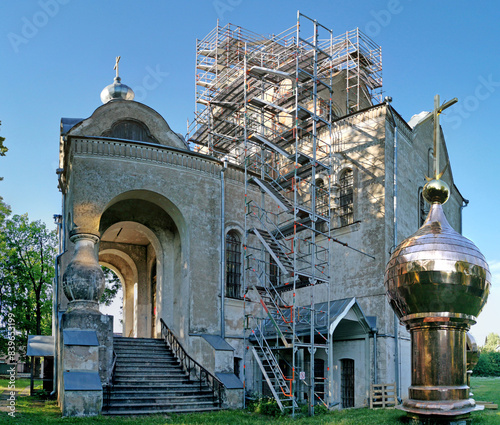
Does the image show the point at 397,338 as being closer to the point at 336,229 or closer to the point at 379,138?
the point at 336,229

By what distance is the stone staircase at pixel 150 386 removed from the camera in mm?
15510

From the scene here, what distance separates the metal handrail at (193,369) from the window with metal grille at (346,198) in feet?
24.2

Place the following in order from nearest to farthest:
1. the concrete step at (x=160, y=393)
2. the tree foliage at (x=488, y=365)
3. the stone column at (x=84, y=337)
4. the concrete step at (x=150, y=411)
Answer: the stone column at (x=84, y=337) < the concrete step at (x=150, y=411) < the concrete step at (x=160, y=393) < the tree foliage at (x=488, y=365)

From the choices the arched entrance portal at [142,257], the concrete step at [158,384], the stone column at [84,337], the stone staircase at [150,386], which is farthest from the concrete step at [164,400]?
the arched entrance portal at [142,257]

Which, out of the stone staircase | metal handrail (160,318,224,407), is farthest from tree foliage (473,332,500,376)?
the stone staircase

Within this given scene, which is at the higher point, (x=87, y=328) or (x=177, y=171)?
(x=177, y=171)

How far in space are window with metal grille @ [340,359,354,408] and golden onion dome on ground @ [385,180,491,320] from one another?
993 cm

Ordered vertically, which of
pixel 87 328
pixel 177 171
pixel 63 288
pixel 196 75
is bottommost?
pixel 87 328

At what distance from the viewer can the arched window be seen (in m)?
21.1

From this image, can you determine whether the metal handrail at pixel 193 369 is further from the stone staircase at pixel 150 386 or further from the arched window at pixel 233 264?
the arched window at pixel 233 264

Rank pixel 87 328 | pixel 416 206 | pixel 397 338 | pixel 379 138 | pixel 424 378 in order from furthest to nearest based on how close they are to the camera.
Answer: pixel 416 206, pixel 379 138, pixel 397 338, pixel 87 328, pixel 424 378

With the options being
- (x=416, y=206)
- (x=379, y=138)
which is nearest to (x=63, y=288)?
(x=379, y=138)

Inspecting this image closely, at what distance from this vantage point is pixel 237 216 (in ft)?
69.9

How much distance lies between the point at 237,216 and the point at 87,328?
7.08 meters
